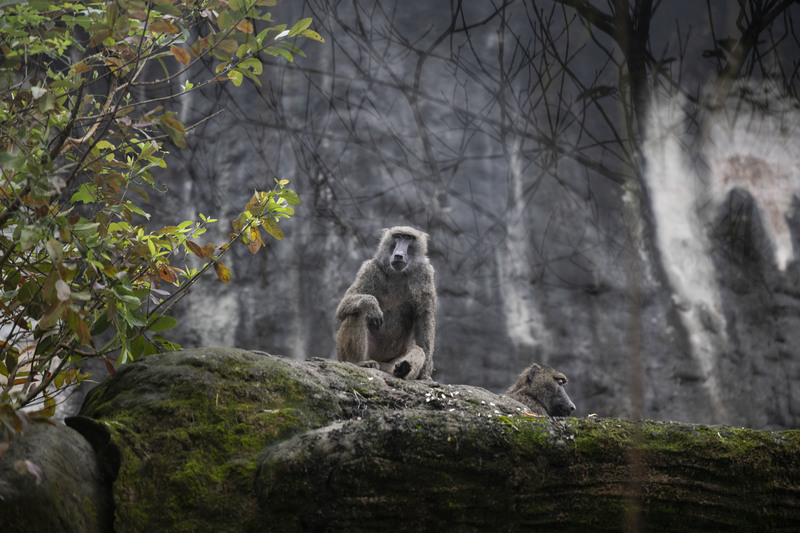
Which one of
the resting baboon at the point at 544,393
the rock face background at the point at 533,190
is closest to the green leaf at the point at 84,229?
the resting baboon at the point at 544,393

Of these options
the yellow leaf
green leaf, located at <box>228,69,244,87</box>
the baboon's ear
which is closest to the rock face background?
the baboon's ear

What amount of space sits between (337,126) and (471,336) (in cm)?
255

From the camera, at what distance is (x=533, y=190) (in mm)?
8352

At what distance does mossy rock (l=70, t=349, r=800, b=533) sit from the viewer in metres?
2.74

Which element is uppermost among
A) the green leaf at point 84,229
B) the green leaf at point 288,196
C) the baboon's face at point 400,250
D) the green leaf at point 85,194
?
the baboon's face at point 400,250

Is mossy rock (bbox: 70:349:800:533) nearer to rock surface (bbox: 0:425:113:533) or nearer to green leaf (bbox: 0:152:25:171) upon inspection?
rock surface (bbox: 0:425:113:533)

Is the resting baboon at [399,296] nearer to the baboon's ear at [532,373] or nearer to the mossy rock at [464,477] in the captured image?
the baboon's ear at [532,373]

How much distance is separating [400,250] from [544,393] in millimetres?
1679

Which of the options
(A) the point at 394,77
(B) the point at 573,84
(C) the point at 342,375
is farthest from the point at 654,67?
(C) the point at 342,375

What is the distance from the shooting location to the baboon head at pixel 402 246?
5.83m

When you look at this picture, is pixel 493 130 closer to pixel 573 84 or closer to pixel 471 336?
pixel 573 84

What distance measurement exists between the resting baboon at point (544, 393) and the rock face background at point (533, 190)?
4.40ft

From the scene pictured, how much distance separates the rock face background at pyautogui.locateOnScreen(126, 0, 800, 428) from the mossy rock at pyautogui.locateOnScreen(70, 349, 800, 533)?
4594 millimetres

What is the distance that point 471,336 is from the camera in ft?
25.7
